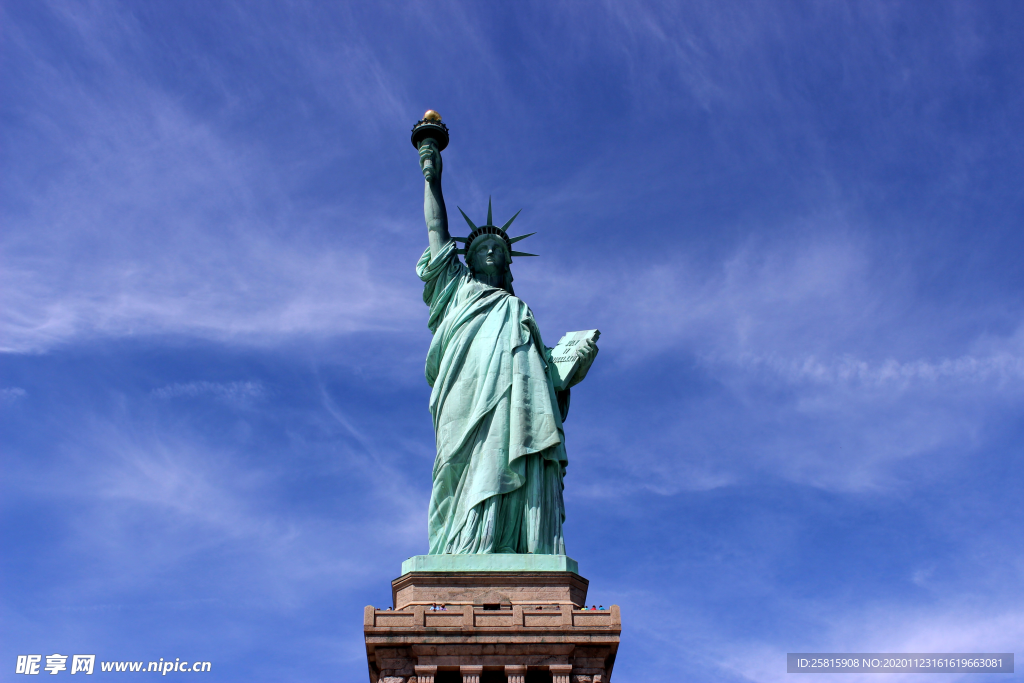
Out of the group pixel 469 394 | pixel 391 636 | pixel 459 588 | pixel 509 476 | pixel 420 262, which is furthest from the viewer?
pixel 420 262

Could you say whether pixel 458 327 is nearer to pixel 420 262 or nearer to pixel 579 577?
pixel 420 262

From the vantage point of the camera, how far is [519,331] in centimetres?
2047

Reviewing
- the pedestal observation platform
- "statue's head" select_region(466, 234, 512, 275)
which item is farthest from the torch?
the pedestal observation platform

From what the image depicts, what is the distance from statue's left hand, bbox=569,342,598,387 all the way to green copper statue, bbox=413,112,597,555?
0.03m

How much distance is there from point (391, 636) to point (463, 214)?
405 inches

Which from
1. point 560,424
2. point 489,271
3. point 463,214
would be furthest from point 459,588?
point 463,214

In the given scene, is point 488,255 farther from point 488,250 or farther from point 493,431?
point 493,431

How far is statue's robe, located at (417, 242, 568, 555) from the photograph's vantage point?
713 inches

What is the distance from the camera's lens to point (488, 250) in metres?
22.3

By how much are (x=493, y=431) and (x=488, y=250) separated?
4.92m

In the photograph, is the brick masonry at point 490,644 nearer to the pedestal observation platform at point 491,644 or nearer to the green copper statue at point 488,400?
the pedestal observation platform at point 491,644

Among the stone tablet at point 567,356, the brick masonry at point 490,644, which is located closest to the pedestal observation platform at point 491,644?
the brick masonry at point 490,644

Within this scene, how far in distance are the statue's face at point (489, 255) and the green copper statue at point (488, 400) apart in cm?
2

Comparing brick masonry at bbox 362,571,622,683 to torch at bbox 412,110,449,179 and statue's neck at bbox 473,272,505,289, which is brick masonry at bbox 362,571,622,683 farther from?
torch at bbox 412,110,449,179
